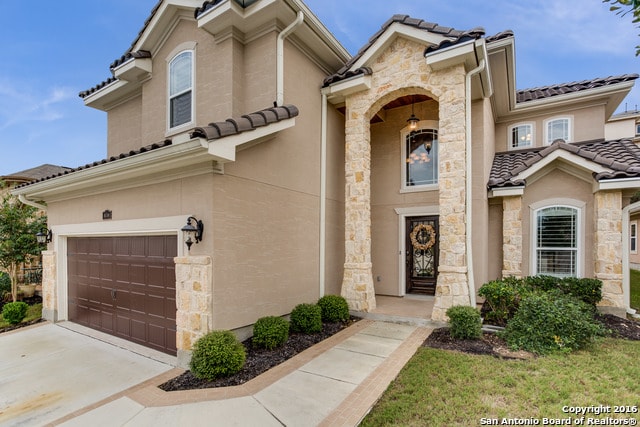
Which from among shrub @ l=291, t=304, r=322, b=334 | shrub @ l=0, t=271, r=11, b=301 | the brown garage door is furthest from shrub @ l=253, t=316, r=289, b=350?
shrub @ l=0, t=271, r=11, b=301

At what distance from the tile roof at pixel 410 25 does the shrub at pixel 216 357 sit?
6356 mm

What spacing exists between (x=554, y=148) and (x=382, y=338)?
6.80m

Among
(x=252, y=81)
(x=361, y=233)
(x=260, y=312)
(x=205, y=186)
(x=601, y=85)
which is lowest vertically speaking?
(x=260, y=312)

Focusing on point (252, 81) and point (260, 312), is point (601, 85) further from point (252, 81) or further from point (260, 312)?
point (260, 312)

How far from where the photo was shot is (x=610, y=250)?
757cm

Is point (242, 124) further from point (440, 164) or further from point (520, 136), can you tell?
point (520, 136)

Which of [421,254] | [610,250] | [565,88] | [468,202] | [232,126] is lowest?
[421,254]

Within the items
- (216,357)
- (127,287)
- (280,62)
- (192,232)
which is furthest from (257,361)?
(280,62)

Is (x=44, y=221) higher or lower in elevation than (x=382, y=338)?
higher

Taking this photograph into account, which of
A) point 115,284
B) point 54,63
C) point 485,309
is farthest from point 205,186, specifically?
point 54,63

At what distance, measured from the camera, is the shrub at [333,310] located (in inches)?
286

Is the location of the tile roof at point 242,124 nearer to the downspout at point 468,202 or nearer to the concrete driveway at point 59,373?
the downspout at point 468,202

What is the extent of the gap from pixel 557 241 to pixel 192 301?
936 centimetres

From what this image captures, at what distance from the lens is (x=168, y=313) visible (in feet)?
19.1
